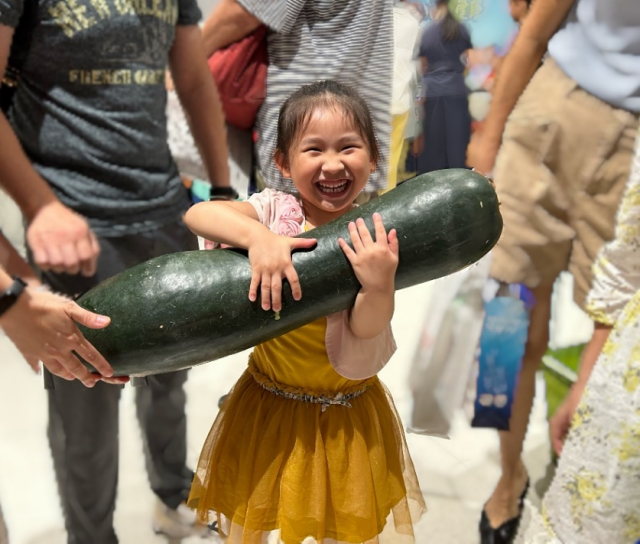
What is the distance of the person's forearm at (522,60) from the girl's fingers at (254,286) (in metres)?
0.79

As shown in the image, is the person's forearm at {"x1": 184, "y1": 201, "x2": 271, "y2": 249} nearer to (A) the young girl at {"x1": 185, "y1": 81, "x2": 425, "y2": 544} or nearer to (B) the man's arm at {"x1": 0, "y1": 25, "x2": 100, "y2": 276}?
(A) the young girl at {"x1": 185, "y1": 81, "x2": 425, "y2": 544}

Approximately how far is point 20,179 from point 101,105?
0.19m

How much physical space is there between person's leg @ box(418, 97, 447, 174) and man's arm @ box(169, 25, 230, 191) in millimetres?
623

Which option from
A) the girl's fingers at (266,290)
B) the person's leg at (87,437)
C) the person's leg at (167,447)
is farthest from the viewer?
the person's leg at (167,447)

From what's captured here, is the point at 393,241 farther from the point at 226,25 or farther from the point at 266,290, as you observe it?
the point at 226,25

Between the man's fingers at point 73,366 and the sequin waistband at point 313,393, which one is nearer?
the man's fingers at point 73,366

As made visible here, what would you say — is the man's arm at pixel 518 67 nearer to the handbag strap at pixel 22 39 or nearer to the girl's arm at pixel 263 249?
the girl's arm at pixel 263 249

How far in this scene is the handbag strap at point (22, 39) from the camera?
3.17 feet

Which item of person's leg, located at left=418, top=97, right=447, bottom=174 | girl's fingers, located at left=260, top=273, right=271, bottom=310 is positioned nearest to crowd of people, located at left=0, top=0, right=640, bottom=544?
girl's fingers, located at left=260, top=273, right=271, bottom=310

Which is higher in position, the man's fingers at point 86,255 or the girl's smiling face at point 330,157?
the girl's smiling face at point 330,157

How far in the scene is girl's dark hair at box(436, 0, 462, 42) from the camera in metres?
1.59

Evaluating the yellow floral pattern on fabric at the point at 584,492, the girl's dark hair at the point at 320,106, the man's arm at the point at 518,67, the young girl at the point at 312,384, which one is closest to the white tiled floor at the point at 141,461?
the yellow floral pattern on fabric at the point at 584,492

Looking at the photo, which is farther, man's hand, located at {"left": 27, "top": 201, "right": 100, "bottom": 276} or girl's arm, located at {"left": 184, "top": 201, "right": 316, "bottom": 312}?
man's hand, located at {"left": 27, "top": 201, "right": 100, "bottom": 276}

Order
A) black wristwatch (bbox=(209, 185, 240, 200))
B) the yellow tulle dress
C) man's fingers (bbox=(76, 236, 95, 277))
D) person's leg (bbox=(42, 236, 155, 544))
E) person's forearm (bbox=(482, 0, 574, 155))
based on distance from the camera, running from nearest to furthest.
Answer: the yellow tulle dress → man's fingers (bbox=(76, 236, 95, 277)) → person's leg (bbox=(42, 236, 155, 544)) → person's forearm (bbox=(482, 0, 574, 155)) → black wristwatch (bbox=(209, 185, 240, 200))
